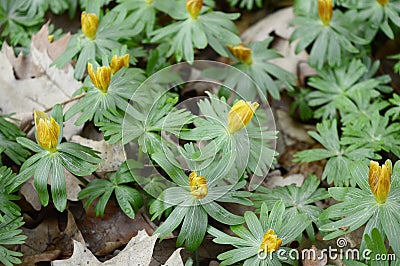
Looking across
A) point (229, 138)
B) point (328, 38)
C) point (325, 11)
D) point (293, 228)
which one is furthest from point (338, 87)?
point (293, 228)

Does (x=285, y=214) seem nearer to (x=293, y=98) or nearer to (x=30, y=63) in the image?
(x=293, y=98)

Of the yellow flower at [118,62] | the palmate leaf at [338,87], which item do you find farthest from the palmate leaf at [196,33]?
the palmate leaf at [338,87]

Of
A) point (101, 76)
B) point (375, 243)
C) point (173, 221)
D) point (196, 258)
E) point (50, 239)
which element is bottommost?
point (50, 239)

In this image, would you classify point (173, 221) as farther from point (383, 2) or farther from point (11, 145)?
point (383, 2)

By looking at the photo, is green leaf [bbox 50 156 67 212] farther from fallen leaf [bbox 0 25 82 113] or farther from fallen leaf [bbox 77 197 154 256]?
fallen leaf [bbox 0 25 82 113]

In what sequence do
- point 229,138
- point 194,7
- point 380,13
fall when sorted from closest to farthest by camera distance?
point 229,138 → point 194,7 → point 380,13

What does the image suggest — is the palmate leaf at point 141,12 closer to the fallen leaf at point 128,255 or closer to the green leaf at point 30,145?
the green leaf at point 30,145
